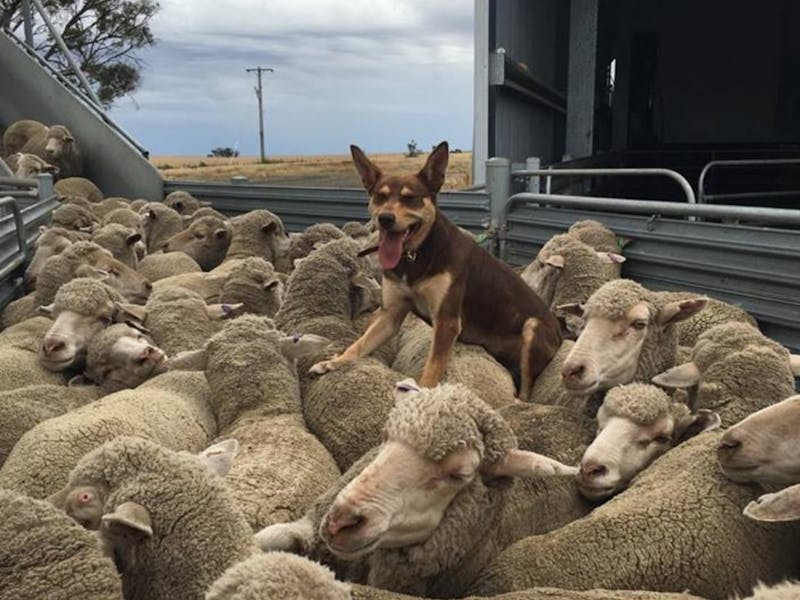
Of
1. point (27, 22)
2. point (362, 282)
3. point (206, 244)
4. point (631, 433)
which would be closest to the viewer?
point (631, 433)

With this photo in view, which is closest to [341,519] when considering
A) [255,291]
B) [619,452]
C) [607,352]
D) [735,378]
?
[619,452]

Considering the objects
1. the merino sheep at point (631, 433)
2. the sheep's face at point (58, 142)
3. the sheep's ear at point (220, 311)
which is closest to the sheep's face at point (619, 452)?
the merino sheep at point (631, 433)

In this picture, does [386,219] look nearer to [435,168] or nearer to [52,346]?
[435,168]

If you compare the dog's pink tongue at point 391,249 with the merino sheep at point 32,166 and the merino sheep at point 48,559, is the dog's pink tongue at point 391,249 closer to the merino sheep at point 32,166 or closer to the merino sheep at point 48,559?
the merino sheep at point 48,559

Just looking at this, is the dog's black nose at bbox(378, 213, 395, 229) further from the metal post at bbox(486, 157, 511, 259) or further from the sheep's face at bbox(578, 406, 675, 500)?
the metal post at bbox(486, 157, 511, 259)

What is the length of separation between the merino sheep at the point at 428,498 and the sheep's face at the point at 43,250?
4.24 metres

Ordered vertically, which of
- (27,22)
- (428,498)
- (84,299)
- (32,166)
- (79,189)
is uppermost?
(27,22)

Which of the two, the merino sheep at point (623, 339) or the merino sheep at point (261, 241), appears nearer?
the merino sheep at point (623, 339)

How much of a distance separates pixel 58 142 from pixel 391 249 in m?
8.09

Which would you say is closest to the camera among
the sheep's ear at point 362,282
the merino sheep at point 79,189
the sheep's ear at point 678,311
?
the sheep's ear at point 678,311

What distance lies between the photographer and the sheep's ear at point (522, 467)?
246 centimetres

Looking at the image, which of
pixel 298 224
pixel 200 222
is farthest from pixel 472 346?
pixel 298 224

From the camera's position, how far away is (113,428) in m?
3.15

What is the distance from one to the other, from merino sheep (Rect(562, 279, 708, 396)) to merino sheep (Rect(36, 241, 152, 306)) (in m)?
3.17
